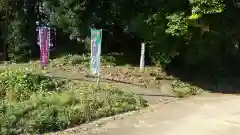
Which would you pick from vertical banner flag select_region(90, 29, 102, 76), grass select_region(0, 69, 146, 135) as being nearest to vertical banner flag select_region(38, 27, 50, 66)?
grass select_region(0, 69, 146, 135)

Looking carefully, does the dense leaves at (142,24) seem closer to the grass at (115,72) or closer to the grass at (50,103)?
the grass at (115,72)

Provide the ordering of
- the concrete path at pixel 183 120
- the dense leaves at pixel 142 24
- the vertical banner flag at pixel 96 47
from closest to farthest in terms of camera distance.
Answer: the concrete path at pixel 183 120 < the vertical banner flag at pixel 96 47 < the dense leaves at pixel 142 24

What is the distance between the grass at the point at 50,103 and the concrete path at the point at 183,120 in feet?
1.81

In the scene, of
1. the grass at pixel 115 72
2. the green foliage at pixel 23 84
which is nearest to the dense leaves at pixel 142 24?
the grass at pixel 115 72

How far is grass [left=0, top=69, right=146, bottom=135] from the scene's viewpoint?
353 inches

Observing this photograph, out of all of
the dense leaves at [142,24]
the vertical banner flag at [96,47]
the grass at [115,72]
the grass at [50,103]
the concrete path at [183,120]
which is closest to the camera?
the grass at [50,103]

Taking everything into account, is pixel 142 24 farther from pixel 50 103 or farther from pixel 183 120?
pixel 50 103

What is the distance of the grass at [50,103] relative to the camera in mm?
8966

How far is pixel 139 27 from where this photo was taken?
14.3 meters

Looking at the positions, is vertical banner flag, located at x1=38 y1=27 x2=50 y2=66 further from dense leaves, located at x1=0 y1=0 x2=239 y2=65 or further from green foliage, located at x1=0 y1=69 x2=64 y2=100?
dense leaves, located at x1=0 y1=0 x2=239 y2=65

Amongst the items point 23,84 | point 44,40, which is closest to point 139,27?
point 44,40

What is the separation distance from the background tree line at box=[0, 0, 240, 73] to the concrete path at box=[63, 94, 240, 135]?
273 centimetres

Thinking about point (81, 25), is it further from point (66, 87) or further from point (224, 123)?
point (224, 123)

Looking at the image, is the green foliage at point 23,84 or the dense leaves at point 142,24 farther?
the dense leaves at point 142,24
